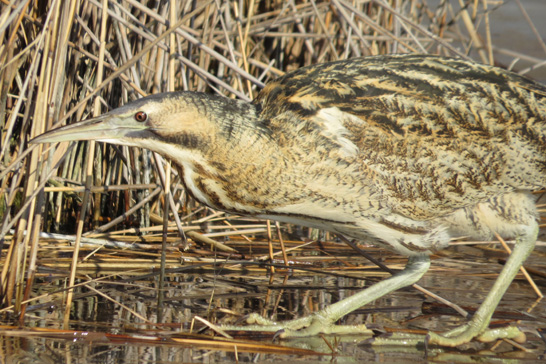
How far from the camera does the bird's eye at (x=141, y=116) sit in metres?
2.86

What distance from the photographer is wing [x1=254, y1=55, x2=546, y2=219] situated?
3.05m

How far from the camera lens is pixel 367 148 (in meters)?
3.07

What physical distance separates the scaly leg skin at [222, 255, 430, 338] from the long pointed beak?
757 millimetres

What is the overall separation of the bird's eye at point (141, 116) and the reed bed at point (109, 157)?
0.35m

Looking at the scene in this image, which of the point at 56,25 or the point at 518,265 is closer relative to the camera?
the point at 56,25

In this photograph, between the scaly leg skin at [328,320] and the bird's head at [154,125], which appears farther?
the scaly leg skin at [328,320]

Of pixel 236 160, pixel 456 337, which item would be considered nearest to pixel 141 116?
pixel 236 160

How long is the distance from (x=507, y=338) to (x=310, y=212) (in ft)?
2.72

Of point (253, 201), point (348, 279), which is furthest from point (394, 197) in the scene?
point (348, 279)

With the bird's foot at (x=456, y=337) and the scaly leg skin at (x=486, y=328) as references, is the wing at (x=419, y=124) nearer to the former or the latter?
the scaly leg skin at (x=486, y=328)

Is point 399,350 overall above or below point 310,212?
below

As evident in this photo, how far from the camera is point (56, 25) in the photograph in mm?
3088

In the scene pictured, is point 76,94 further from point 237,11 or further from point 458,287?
point 458,287

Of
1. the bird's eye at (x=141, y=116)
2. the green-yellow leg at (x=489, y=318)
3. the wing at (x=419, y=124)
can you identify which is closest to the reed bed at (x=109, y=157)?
the bird's eye at (x=141, y=116)
